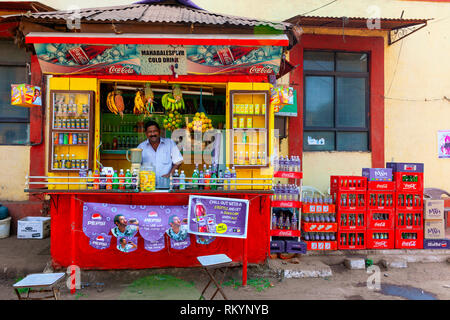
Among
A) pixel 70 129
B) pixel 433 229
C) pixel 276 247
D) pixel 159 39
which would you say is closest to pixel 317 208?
pixel 276 247

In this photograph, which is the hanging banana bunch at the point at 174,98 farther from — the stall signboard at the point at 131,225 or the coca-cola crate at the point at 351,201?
the coca-cola crate at the point at 351,201

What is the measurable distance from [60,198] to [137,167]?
138 cm

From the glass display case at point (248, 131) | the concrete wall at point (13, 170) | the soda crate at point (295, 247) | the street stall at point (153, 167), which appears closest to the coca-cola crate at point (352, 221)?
the soda crate at point (295, 247)

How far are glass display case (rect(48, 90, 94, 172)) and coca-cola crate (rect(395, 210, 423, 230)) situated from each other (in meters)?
5.94

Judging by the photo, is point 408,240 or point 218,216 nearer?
point 218,216

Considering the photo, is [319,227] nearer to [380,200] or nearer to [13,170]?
[380,200]

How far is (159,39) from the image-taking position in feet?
15.5

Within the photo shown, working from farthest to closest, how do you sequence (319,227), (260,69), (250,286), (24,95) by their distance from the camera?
(319,227) → (260,69) → (24,95) → (250,286)

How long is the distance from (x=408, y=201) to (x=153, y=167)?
509 cm

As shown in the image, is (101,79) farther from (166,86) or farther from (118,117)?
(118,117)

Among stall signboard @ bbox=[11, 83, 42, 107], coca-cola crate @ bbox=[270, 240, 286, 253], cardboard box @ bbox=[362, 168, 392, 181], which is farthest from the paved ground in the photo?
stall signboard @ bbox=[11, 83, 42, 107]

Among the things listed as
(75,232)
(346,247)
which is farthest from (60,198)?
(346,247)

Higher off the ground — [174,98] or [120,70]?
[120,70]

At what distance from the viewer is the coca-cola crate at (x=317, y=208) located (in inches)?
245
